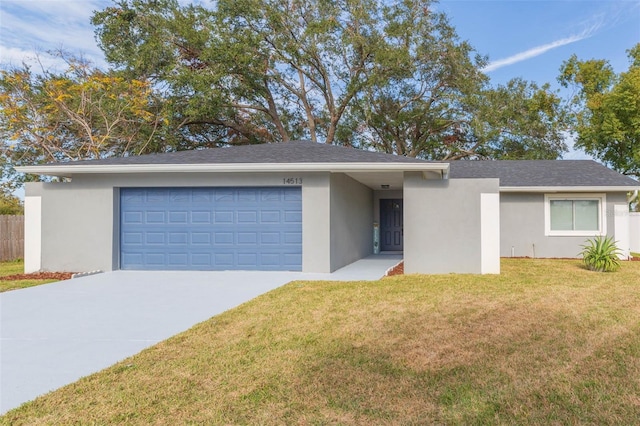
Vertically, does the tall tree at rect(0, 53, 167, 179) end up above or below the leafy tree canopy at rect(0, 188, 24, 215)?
above

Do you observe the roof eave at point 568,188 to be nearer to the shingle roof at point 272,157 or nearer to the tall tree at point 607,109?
the shingle roof at point 272,157

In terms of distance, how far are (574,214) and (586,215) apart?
371 mm

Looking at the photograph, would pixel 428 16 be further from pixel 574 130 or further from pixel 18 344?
pixel 18 344

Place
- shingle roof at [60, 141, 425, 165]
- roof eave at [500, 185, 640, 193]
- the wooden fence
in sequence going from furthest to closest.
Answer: the wooden fence → roof eave at [500, 185, 640, 193] → shingle roof at [60, 141, 425, 165]

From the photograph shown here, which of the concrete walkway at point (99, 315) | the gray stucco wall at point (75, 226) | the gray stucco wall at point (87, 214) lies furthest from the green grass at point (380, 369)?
the gray stucco wall at point (75, 226)

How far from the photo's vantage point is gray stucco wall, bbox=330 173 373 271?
1152 centimetres

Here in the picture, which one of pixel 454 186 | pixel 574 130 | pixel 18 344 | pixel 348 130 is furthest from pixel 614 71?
pixel 18 344

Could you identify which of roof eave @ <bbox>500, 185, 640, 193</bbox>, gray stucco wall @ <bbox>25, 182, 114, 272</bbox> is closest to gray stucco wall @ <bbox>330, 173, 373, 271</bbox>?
roof eave @ <bbox>500, 185, 640, 193</bbox>

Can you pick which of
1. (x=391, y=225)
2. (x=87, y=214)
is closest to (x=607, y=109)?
(x=391, y=225)

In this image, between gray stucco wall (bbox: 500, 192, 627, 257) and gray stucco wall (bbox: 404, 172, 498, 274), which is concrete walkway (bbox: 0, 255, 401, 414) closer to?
gray stucco wall (bbox: 404, 172, 498, 274)

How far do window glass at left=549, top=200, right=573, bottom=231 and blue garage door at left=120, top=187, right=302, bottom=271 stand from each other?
9407 millimetres

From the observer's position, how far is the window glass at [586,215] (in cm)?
1490

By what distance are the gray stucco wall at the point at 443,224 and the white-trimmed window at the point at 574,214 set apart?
600 centimetres

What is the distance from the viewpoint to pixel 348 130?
1071 inches
